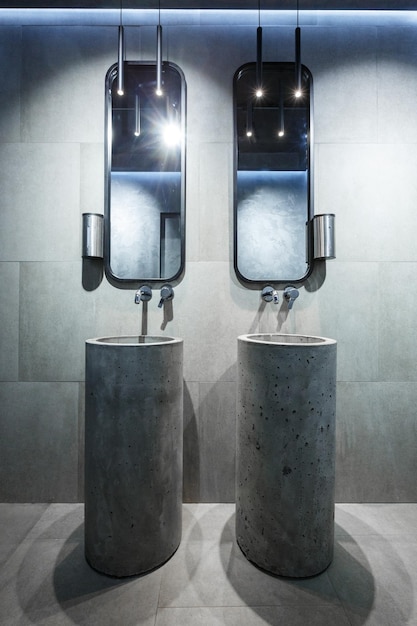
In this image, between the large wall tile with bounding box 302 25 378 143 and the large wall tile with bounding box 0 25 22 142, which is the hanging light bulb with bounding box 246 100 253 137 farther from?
the large wall tile with bounding box 0 25 22 142

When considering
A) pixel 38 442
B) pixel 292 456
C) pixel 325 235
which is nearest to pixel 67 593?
pixel 38 442

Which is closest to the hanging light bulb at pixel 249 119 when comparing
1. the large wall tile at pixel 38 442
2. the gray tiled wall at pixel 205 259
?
the gray tiled wall at pixel 205 259

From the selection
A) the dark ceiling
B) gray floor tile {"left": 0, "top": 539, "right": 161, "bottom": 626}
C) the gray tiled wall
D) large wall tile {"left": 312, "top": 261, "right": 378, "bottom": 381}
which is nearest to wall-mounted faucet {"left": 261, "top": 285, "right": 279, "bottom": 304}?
the gray tiled wall

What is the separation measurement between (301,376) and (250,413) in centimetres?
25

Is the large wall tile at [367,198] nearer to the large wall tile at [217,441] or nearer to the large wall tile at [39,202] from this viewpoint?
the large wall tile at [217,441]

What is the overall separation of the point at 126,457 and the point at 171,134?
1629mm

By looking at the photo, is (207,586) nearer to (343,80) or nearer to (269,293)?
(269,293)

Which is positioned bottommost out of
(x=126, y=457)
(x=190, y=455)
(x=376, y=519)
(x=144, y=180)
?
(x=376, y=519)

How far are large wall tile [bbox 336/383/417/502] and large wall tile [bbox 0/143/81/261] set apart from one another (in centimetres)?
170

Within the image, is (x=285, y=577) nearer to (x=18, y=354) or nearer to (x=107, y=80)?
(x=18, y=354)

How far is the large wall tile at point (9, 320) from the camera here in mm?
1639

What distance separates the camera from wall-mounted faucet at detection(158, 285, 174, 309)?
1536 mm

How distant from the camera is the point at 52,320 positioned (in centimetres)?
164

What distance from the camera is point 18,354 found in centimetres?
164
